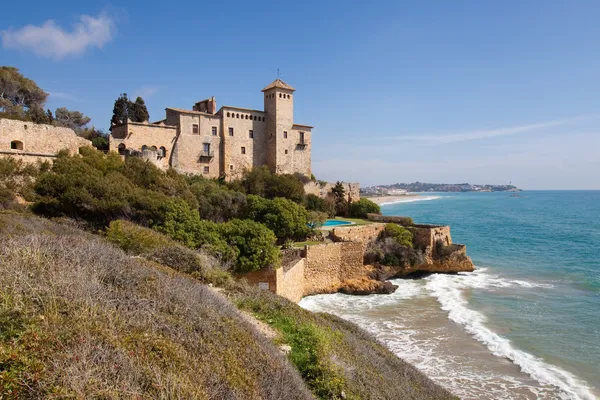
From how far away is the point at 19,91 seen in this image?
1293 inches

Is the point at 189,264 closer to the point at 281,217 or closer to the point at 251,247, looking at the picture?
the point at 251,247

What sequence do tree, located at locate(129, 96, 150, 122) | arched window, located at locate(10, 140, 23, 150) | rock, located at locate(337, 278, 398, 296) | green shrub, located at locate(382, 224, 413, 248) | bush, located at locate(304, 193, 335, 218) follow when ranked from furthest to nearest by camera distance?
tree, located at locate(129, 96, 150, 122)
bush, located at locate(304, 193, 335, 218)
green shrub, located at locate(382, 224, 413, 248)
rock, located at locate(337, 278, 398, 296)
arched window, located at locate(10, 140, 23, 150)

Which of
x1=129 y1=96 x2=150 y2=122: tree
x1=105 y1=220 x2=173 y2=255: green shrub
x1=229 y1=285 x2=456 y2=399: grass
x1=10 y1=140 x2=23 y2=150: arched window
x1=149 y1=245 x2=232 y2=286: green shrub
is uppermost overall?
x1=129 y1=96 x2=150 y2=122: tree

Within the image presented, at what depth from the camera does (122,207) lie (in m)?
17.9

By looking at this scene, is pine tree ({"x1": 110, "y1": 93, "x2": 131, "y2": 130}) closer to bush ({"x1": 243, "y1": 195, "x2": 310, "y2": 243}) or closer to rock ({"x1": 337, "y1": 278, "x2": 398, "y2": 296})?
bush ({"x1": 243, "y1": 195, "x2": 310, "y2": 243})

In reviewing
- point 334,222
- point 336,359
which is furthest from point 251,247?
point 334,222

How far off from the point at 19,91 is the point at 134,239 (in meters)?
28.4

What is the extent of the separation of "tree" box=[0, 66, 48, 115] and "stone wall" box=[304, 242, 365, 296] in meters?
25.5

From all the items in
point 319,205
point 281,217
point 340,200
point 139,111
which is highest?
point 139,111

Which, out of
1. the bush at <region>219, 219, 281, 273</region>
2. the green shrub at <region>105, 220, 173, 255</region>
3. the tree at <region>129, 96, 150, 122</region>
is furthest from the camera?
the tree at <region>129, 96, 150, 122</region>

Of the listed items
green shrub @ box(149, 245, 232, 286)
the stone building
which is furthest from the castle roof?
green shrub @ box(149, 245, 232, 286)

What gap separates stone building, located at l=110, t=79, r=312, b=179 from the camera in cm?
2967

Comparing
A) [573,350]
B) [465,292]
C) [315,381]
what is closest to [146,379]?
[315,381]

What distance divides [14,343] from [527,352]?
1468 centimetres
